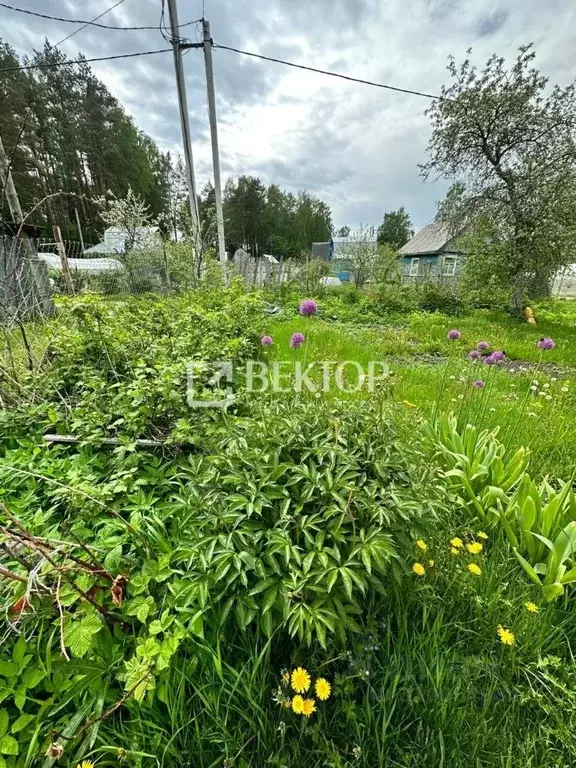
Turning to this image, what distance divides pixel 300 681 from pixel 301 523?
40 cm

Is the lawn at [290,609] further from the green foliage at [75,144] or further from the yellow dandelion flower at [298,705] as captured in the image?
the green foliage at [75,144]

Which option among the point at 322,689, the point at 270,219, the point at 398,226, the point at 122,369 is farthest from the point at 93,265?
the point at 398,226

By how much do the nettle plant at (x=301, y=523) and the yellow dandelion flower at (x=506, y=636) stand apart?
0.38 meters

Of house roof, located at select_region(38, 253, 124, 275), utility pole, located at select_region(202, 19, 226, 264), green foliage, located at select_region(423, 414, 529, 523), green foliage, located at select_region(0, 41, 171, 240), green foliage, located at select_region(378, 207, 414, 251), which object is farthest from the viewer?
green foliage, located at select_region(378, 207, 414, 251)

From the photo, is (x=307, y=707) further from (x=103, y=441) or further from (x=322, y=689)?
(x=103, y=441)

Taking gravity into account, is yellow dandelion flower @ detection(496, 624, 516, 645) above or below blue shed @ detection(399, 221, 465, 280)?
below

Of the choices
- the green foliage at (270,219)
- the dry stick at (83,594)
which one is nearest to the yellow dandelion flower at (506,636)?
the dry stick at (83,594)

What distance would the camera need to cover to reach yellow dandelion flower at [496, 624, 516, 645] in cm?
102

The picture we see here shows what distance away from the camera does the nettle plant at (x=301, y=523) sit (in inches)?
34.4

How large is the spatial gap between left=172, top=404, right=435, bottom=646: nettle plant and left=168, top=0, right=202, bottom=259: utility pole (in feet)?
21.5

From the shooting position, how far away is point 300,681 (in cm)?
A: 87

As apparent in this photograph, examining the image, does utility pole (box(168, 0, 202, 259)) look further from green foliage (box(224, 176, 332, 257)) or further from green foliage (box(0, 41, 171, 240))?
green foliage (box(224, 176, 332, 257))

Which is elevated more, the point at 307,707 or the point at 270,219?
the point at 270,219

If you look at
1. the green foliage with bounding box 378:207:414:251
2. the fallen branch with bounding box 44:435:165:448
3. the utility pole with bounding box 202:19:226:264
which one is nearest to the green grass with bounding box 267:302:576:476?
the fallen branch with bounding box 44:435:165:448
